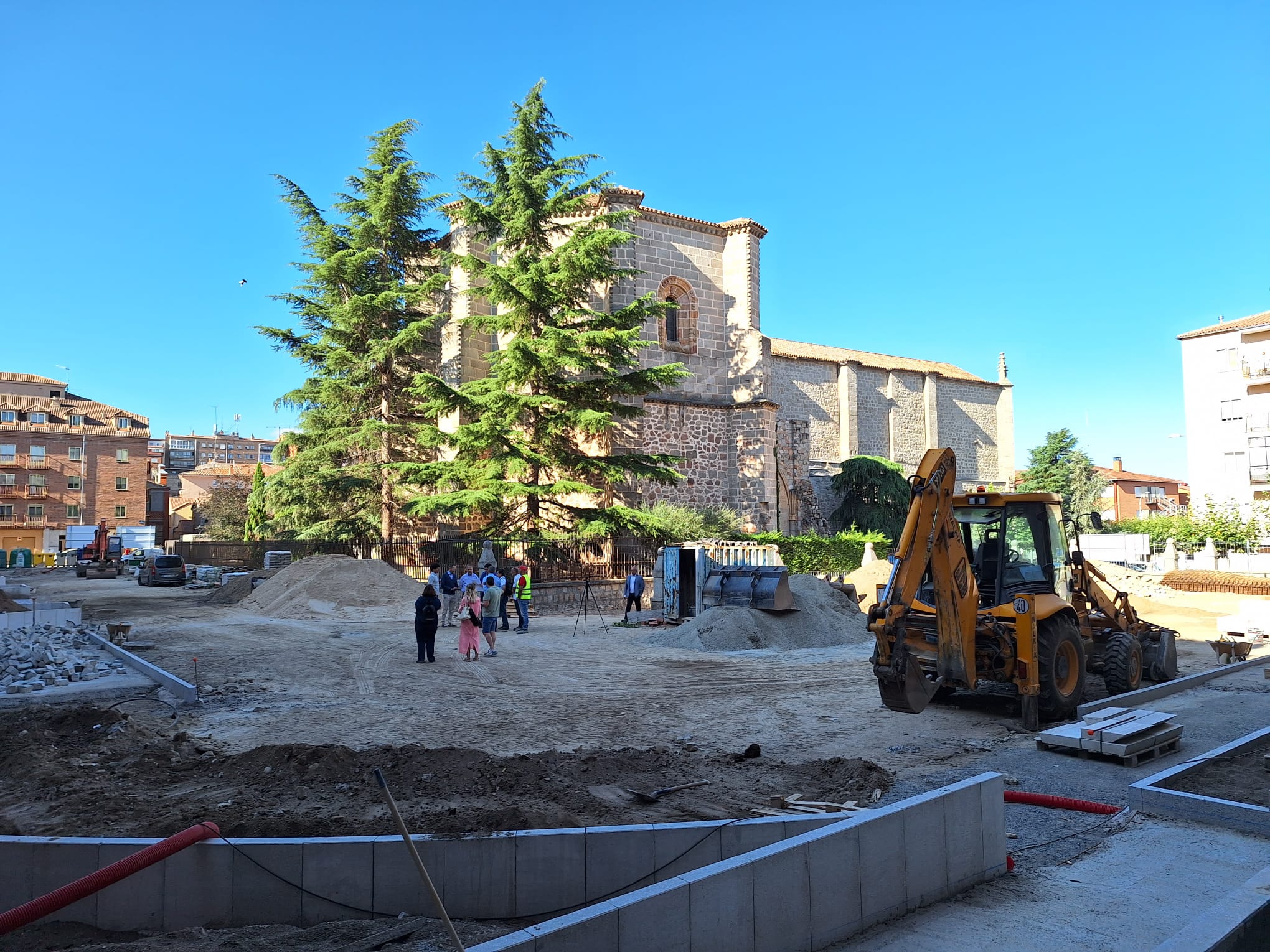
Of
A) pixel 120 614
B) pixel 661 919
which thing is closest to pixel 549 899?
pixel 661 919

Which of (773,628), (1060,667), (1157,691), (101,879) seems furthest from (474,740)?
(773,628)

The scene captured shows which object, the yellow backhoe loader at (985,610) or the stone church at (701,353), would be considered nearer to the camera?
the yellow backhoe loader at (985,610)

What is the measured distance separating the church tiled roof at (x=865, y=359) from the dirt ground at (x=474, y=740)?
34.3 metres

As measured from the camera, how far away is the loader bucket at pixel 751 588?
17078mm

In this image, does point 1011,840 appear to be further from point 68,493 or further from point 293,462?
point 68,493

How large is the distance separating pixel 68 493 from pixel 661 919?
7193cm

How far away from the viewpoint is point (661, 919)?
3396mm

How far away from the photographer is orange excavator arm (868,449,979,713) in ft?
27.5

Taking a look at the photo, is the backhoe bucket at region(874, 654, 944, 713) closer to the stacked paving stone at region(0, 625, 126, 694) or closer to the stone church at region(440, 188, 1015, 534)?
the stacked paving stone at region(0, 625, 126, 694)

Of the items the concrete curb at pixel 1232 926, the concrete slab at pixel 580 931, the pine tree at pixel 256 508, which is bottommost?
the concrete curb at pixel 1232 926

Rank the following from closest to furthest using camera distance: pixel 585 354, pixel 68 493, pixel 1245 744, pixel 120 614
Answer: pixel 1245 744
pixel 120 614
pixel 585 354
pixel 68 493

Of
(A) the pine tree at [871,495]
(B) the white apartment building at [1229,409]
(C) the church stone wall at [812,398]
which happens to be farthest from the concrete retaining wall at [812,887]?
(B) the white apartment building at [1229,409]

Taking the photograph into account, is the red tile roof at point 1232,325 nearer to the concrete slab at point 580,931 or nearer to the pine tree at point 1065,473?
the pine tree at point 1065,473

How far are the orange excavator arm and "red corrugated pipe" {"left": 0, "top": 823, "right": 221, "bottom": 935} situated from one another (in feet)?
20.5
